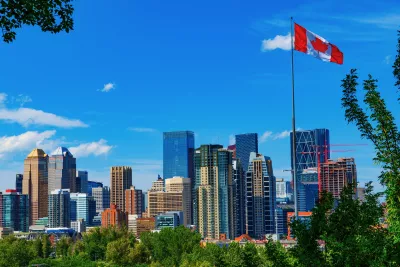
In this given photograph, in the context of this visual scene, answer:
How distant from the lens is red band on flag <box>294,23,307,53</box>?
31.6 meters

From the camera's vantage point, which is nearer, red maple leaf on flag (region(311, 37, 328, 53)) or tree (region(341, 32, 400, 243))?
tree (region(341, 32, 400, 243))

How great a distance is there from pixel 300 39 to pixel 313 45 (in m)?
0.79

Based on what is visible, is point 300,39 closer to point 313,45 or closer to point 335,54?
point 313,45

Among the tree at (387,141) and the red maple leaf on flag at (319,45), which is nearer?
the tree at (387,141)

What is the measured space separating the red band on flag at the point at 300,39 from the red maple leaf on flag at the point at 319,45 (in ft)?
1.64

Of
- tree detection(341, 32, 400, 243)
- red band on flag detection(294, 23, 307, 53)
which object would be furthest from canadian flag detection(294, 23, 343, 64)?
tree detection(341, 32, 400, 243)

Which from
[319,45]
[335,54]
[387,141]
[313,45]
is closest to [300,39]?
[313,45]

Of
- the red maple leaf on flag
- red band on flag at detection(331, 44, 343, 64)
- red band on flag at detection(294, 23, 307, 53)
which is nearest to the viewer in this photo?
red band on flag at detection(294, 23, 307, 53)

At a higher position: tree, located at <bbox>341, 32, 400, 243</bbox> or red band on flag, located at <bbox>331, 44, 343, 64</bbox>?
red band on flag, located at <bbox>331, 44, 343, 64</bbox>

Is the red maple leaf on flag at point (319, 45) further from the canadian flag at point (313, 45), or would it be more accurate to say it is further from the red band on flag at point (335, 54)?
the red band on flag at point (335, 54)

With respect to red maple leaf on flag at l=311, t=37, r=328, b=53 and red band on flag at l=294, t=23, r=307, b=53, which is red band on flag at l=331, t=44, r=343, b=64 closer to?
red maple leaf on flag at l=311, t=37, r=328, b=53

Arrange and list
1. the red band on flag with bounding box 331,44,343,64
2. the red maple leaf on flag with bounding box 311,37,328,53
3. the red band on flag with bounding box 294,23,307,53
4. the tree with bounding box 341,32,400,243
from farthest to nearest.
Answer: the red band on flag with bounding box 331,44,343,64, the red maple leaf on flag with bounding box 311,37,328,53, the red band on flag with bounding box 294,23,307,53, the tree with bounding box 341,32,400,243

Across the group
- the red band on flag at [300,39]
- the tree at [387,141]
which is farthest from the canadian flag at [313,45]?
the tree at [387,141]

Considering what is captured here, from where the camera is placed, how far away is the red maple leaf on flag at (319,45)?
31794 millimetres
